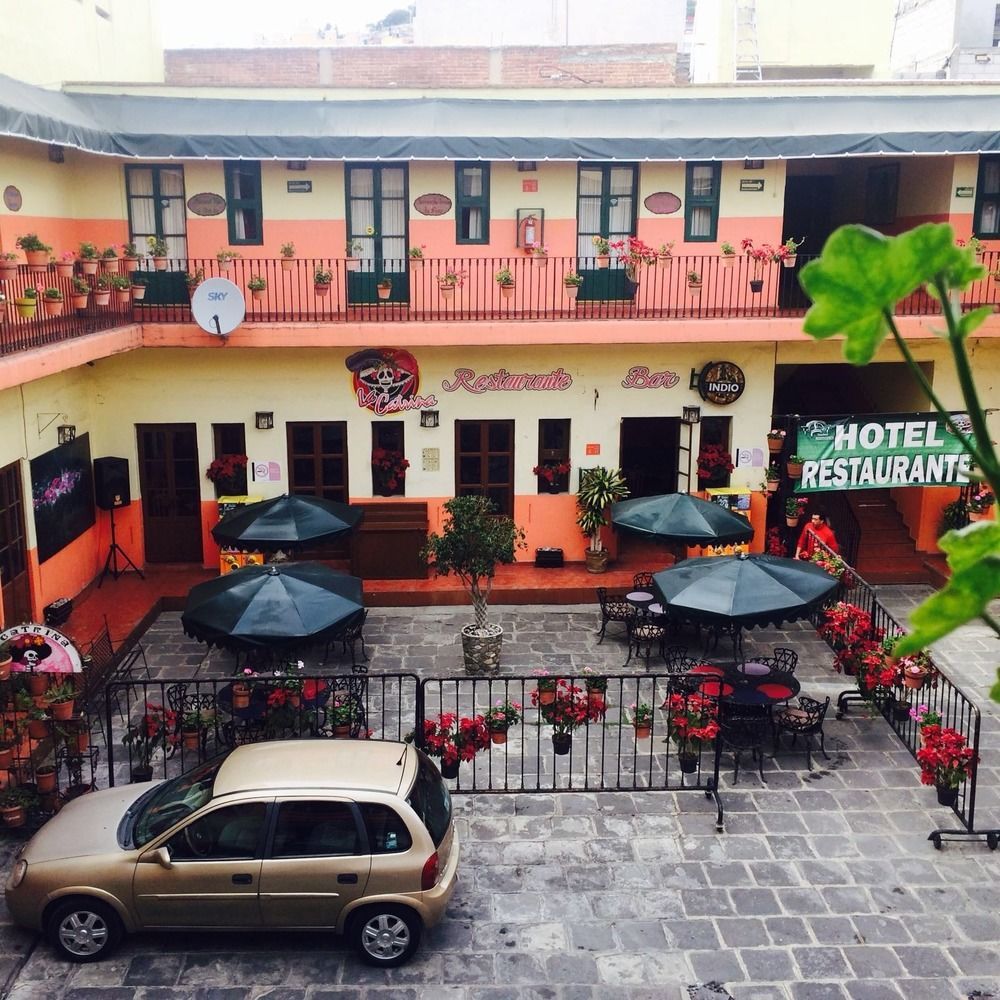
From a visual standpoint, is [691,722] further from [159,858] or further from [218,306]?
[218,306]

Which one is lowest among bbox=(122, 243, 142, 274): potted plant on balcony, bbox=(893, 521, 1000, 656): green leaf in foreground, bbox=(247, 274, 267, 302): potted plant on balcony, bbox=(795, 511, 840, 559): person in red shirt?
bbox=(795, 511, 840, 559): person in red shirt

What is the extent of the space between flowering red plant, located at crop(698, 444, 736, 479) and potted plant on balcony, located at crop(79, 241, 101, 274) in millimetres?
9949

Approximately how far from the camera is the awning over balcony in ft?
53.1

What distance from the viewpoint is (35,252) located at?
1385 cm

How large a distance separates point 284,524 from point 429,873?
7.45m

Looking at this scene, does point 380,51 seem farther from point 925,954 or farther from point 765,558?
point 925,954

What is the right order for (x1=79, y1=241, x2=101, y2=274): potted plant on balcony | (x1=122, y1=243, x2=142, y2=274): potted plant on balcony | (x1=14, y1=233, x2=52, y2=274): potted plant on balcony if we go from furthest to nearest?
(x1=122, y1=243, x2=142, y2=274): potted plant on balcony, (x1=79, y1=241, x2=101, y2=274): potted plant on balcony, (x1=14, y1=233, x2=52, y2=274): potted plant on balcony

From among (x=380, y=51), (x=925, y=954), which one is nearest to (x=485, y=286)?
(x=925, y=954)

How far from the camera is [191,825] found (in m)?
8.61

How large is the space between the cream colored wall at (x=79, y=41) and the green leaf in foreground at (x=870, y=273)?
1607 cm

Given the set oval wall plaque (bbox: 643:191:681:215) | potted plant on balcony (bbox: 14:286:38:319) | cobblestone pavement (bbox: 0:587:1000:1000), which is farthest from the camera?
oval wall plaque (bbox: 643:191:681:215)

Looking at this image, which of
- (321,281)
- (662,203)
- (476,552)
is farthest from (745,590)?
(321,281)

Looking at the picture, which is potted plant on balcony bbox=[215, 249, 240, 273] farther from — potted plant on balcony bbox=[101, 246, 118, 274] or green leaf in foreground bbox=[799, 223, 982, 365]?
green leaf in foreground bbox=[799, 223, 982, 365]

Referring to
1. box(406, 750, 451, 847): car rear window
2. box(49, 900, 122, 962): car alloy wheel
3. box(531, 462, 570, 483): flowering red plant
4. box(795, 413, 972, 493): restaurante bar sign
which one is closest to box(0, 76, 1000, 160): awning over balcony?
box(795, 413, 972, 493): restaurante bar sign
